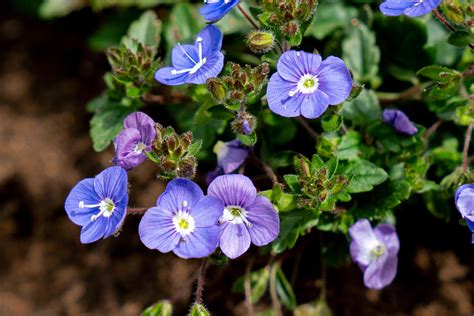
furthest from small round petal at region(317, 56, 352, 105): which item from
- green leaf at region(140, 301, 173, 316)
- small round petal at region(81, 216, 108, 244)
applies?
green leaf at region(140, 301, 173, 316)

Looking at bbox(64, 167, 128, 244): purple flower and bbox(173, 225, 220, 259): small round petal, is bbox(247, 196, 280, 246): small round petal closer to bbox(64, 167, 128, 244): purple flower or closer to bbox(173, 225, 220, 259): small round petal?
bbox(173, 225, 220, 259): small round petal

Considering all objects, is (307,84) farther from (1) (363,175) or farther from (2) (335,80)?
(1) (363,175)

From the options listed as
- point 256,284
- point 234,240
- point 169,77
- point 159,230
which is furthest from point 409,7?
point 256,284

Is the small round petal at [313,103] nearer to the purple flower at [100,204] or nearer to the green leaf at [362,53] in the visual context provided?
the purple flower at [100,204]

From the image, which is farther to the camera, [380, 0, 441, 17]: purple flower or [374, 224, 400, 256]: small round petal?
[374, 224, 400, 256]: small round petal

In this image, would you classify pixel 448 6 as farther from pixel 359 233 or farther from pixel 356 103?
pixel 359 233

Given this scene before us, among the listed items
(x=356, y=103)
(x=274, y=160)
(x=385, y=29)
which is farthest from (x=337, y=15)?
(x=274, y=160)
